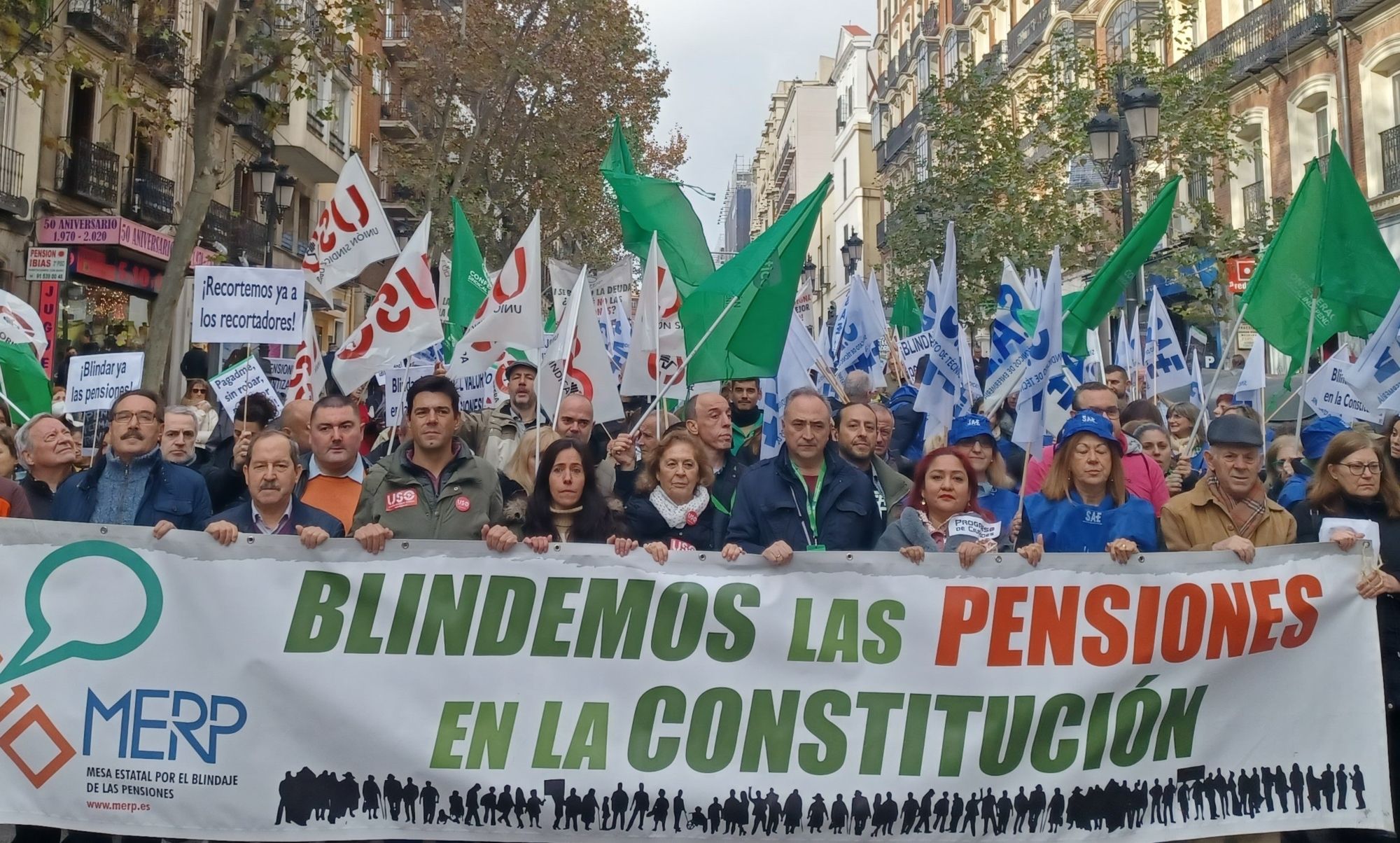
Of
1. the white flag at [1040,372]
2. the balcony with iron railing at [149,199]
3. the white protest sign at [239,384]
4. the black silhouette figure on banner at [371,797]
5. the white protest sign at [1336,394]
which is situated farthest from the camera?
the balcony with iron railing at [149,199]

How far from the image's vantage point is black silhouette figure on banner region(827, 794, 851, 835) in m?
4.29

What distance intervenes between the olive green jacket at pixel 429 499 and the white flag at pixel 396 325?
9.48 feet

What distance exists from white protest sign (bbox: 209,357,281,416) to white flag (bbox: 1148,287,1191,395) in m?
6.87

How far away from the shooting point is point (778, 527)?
5117 millimetres

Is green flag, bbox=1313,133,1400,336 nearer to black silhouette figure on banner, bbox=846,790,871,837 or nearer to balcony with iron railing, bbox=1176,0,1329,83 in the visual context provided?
black silhouette figure on banner, bbox=846,790,871,837

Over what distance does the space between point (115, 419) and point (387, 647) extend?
1820 millimetres

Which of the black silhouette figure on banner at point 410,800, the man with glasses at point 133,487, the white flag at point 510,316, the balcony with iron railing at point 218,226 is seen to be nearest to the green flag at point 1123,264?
the white flag at point 510,316

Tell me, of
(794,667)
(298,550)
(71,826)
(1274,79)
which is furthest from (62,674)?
(1274,79)

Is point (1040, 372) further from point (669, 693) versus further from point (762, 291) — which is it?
point (669, 693)

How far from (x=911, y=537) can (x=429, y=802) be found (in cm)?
187

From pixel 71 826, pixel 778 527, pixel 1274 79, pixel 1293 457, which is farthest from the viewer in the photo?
pixel 1274 79

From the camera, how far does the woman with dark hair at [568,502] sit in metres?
4.90

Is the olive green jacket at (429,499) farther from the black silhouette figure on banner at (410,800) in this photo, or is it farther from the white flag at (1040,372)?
the white flag at (1040,372)

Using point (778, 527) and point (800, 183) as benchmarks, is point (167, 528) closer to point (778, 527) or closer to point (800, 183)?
point (778, 527)
